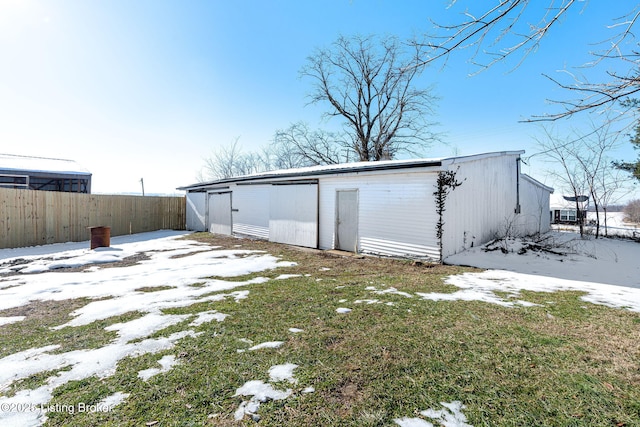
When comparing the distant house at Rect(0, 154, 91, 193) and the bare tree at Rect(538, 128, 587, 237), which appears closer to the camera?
the bare tree at Rect(538, 128, 587, 237)

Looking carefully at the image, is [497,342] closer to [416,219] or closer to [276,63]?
[416,219]

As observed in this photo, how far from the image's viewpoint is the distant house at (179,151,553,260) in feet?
22.6

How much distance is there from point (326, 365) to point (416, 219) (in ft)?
17.8

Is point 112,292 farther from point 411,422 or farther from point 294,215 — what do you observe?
point 294,215

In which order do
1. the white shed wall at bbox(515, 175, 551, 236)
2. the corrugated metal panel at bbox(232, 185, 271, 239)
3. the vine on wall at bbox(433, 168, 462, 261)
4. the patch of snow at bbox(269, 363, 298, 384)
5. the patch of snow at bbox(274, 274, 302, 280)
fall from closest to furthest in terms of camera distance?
the patch of snow at bbox(269, 363, 298, 384) → the patch of snow at bbox(274, 274, 302, 280) → the vine on wall at bbox(433, 168, 462, 261) → the white shed wall at bbox(515, 175, 551, 236) → the corrugated metal panel at bbox(232, 185, 271, 239)

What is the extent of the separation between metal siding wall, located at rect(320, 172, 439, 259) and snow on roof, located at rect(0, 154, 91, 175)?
18.4m

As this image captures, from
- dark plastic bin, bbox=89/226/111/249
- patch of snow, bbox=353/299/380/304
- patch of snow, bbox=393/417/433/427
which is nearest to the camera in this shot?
patch of snow, bbox=393/417/433/427

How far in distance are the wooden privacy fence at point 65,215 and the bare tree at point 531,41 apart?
13180 millimetres

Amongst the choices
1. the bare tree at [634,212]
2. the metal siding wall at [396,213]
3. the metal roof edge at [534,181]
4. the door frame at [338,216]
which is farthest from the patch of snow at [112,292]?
the bare tree at [634,212]

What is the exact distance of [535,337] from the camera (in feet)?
9.32

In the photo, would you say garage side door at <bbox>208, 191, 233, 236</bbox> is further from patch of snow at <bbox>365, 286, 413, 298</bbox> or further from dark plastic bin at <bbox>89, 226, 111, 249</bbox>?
patch of snow at <bbox>365, 286, 413, 298</bbox>

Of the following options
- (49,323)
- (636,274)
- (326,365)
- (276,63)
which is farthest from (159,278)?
(276,63)

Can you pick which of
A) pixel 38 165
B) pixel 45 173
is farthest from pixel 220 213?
pixel 38 165

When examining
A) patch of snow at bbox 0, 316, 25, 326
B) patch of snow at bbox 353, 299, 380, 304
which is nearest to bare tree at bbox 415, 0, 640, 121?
patch of snow at bbox 353, 299, 380, 304
